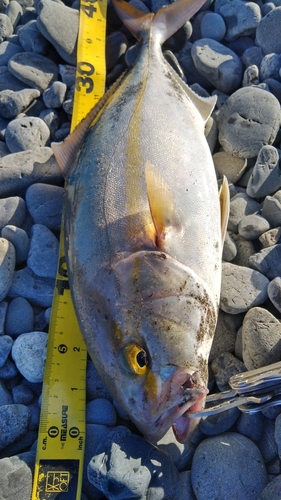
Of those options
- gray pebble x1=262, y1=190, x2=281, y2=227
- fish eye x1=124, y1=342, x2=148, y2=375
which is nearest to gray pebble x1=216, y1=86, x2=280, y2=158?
gray pebble x1=262, y1=190, x2=281, y2=227

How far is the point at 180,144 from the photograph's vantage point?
2.68m

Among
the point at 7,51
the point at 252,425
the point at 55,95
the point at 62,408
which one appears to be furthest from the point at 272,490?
the point at 7,51

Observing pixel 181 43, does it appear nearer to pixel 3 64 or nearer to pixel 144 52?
pixel 144 52

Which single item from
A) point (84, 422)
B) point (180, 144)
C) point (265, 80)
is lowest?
point (84, 422)

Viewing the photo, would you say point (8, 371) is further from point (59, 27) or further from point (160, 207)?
point (59, 27)

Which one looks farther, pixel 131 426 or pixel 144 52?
pixel 144 52

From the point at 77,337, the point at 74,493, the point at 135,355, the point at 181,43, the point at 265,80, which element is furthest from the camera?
the point at 181,43

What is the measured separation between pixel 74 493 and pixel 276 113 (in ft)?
9.09

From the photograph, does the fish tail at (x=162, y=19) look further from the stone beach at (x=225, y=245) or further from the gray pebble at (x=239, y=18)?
the gray pebble at (x=239, y=18)

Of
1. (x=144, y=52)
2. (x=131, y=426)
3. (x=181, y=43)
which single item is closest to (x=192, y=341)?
(x=131, y=426)

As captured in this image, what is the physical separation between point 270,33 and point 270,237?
6.18 ft

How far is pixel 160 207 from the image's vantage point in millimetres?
2242

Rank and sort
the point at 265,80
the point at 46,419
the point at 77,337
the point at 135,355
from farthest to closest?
the point at 265,80
the point at 77,337
the point at 46,419
the point at 135,355

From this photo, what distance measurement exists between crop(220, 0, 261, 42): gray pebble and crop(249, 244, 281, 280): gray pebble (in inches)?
81.9
